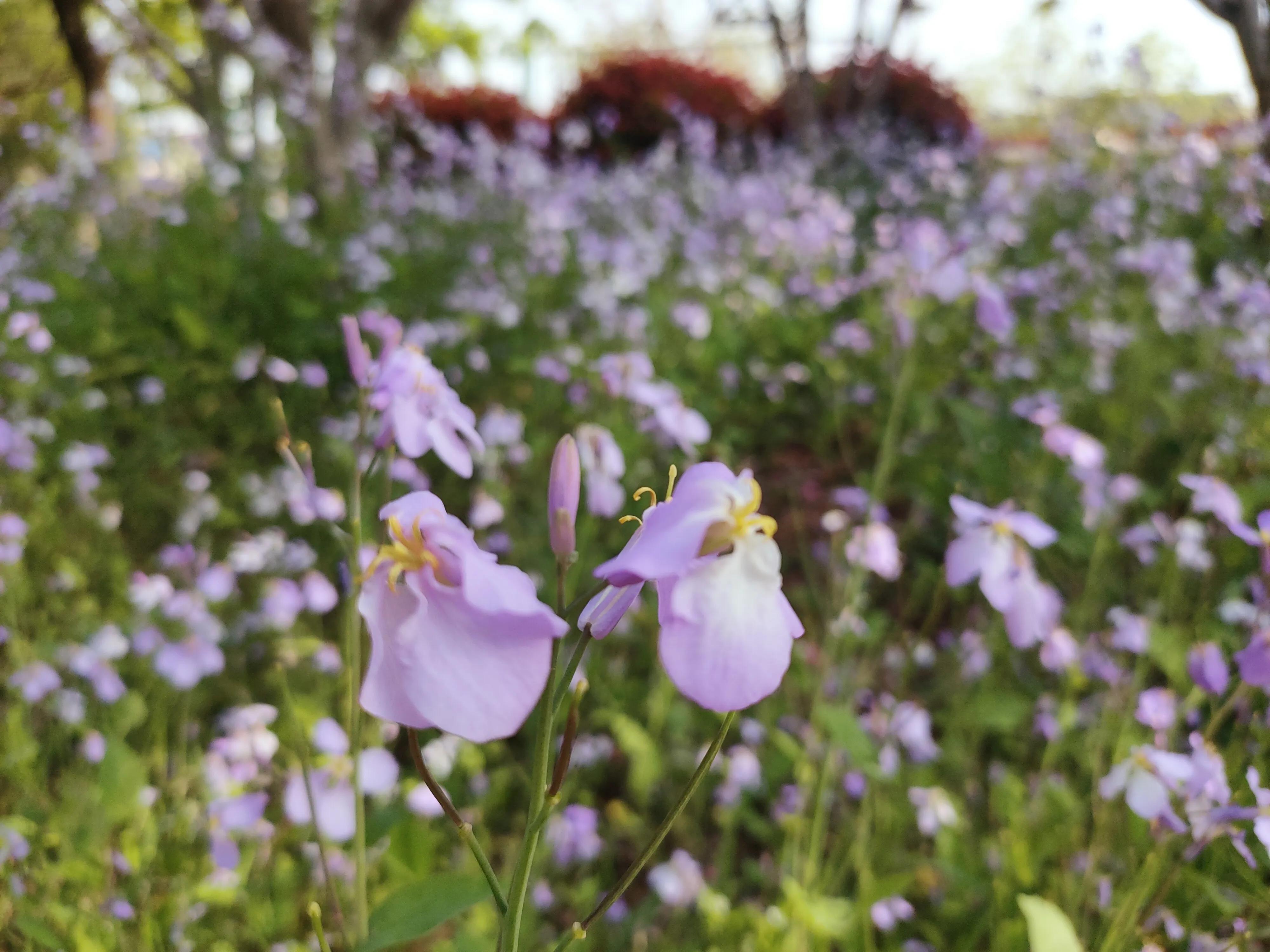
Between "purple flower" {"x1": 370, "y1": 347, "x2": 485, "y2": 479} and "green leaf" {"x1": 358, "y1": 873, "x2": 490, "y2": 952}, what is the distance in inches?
14.3

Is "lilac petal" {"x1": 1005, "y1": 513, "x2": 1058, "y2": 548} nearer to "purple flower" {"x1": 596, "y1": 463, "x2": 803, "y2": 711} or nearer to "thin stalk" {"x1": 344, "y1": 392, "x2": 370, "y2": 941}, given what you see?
"purple flower" {"x1": 596, "y1": 463, "x2": 803, "y2": 711}

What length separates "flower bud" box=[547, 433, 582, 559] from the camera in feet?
1.85

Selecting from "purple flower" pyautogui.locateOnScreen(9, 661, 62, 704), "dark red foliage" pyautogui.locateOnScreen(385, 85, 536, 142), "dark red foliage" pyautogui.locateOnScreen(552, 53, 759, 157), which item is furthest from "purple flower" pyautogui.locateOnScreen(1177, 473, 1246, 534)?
"dark red foliage" pyautogui.locateOnScreen(385, 85, 536, 142)

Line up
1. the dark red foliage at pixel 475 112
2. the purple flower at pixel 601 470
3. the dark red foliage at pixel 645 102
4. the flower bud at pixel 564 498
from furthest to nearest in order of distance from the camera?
the dark red foliage at pixel 475 112
the dark red foliage at pixel 645 102
the purple flower at pixel 601 470
the flower bud at pixel 564 498

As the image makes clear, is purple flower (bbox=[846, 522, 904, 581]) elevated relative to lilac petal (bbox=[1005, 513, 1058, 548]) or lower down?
lower down

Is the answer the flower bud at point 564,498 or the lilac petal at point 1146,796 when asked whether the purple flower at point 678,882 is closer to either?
the lilac petal at point 1146,796

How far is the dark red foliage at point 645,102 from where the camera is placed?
10.1 m

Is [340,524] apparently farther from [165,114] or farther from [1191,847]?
[165,114]

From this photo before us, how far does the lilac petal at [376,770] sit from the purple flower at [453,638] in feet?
2.19

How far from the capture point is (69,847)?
127 cm

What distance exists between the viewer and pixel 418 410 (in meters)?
0.83

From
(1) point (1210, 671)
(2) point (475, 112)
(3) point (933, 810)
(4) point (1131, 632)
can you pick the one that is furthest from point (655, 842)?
(2) point (475, 112)

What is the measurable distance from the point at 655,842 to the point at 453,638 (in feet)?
0.66

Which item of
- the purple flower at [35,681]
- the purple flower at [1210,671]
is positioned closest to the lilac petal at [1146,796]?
the purple flower at [1210,671]
